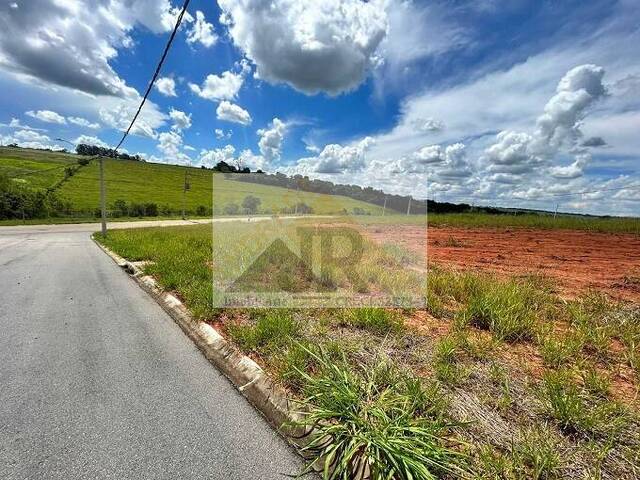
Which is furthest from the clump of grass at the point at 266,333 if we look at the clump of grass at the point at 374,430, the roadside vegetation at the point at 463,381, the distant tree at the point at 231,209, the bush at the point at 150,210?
the bush at the point at 150,210

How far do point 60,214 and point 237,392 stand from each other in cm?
4143

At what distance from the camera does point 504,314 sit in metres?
3.69

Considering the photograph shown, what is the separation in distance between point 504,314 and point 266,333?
2809 millimetres

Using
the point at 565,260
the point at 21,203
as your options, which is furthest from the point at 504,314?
the point at 21,203

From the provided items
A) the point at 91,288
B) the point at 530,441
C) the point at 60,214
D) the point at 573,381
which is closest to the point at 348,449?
the point at 530,441

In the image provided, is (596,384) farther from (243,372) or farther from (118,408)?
(118,408)

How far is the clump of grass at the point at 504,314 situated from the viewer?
3.44 metres

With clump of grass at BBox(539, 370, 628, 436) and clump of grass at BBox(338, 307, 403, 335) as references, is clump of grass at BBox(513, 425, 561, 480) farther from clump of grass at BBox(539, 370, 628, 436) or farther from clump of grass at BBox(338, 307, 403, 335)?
clump of grass at BBox(338, 307, 403, 335)

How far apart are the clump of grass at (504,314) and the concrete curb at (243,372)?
93.5 inches

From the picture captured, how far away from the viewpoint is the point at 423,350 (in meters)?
3.06

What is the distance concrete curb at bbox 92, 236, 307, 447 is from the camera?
90.8 inches

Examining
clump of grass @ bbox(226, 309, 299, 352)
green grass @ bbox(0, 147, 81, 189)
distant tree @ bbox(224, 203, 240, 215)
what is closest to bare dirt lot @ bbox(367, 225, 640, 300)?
clump of grass @ bbox(226, 309, 299, 352)

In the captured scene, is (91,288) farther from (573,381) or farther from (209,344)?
(573,381)

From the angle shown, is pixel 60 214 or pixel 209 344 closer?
pixel 209 344
